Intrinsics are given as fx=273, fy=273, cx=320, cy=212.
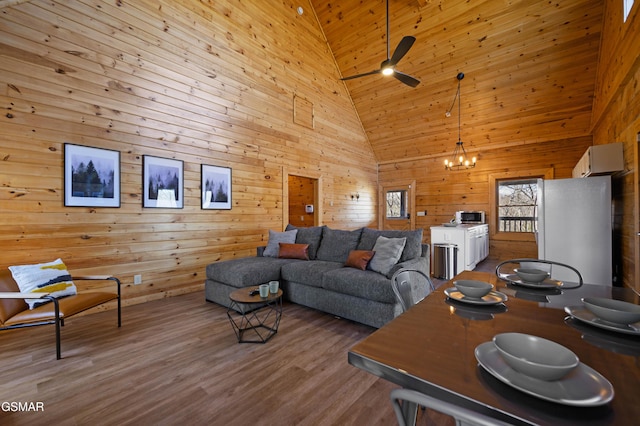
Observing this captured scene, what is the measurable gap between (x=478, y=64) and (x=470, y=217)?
3.24 metres

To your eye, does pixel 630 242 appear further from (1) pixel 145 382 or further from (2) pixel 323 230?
(1) pixel 145 382

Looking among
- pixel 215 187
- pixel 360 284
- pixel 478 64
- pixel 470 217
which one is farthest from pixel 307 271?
pixel 478 64

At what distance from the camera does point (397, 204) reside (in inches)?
327

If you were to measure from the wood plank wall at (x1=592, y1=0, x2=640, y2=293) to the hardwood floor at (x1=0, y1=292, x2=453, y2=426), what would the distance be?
2727 millimetres

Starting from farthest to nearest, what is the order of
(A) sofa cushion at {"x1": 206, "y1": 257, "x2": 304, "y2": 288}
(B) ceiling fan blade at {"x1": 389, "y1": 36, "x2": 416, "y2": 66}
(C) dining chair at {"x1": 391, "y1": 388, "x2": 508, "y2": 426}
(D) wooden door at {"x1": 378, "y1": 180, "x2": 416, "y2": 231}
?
(D) wooden door at {"x1": 378, "y1": 180, "x2": 416, "y2": 231} → (A) sofa cushion at {"x1": 206, "y1": 257, "x2": 304, "y2": 288} → (B) ceiling fan blade at {"x1": 389, "y1": 36, "x2": 416, "y2": 66} → (C) dining chair at {"x1": 391, "y1": 388, "x2": 508, "y2": 426}

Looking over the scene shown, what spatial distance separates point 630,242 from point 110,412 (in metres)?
4.60

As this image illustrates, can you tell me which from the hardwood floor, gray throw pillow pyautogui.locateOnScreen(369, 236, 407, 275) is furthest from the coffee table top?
gray throw pillow pyautogui.locateOnScreen(369, 236, 407, 275)

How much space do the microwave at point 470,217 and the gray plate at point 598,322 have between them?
19.0 feet

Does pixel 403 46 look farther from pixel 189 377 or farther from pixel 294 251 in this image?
pixel 189 377

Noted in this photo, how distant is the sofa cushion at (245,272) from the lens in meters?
3.33

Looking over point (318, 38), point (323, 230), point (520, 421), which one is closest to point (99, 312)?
point (323, 230)

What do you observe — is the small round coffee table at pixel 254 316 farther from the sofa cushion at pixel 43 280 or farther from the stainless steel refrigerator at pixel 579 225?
the stainless steel refrigerator at pixel 579 225

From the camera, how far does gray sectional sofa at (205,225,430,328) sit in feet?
A: 9.42

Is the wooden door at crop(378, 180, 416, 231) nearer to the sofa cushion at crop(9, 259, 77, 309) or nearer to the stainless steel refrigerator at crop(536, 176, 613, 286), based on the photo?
the stainless steel refrigerator at crop(536, 176, 613, 286)
